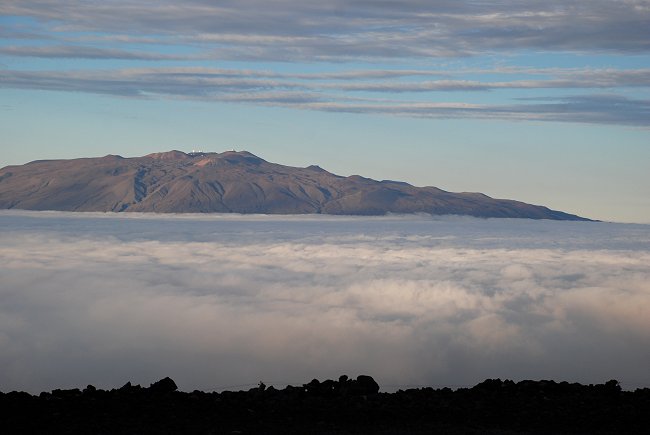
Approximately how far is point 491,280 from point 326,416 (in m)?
151

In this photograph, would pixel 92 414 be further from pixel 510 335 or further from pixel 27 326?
pixel 27 326

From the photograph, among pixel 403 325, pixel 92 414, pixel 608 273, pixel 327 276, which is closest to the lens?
pixel 92 414

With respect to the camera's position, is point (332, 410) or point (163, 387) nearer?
point (332, 410)

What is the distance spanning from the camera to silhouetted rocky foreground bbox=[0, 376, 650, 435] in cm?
2091

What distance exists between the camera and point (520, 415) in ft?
74.3

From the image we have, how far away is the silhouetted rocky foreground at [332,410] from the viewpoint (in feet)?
68.6

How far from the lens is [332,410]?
2283cm

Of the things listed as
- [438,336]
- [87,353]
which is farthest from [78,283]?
[438,336]

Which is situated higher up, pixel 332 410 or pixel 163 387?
pixel 163 387

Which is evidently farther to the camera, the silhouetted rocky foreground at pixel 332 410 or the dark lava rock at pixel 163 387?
the dark lava rock at pixel 163 387

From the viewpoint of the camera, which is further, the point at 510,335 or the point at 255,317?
the point at 255,317

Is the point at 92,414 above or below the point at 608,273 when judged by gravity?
below

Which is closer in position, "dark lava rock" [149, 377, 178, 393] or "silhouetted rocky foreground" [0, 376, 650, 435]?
"silhouetted rocky foreground" [0, 376, 650, 435]

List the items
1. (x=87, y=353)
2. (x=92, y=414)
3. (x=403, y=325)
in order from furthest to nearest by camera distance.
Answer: (x=403, y=325), (x=87, y=353), (x=92, y=414)
